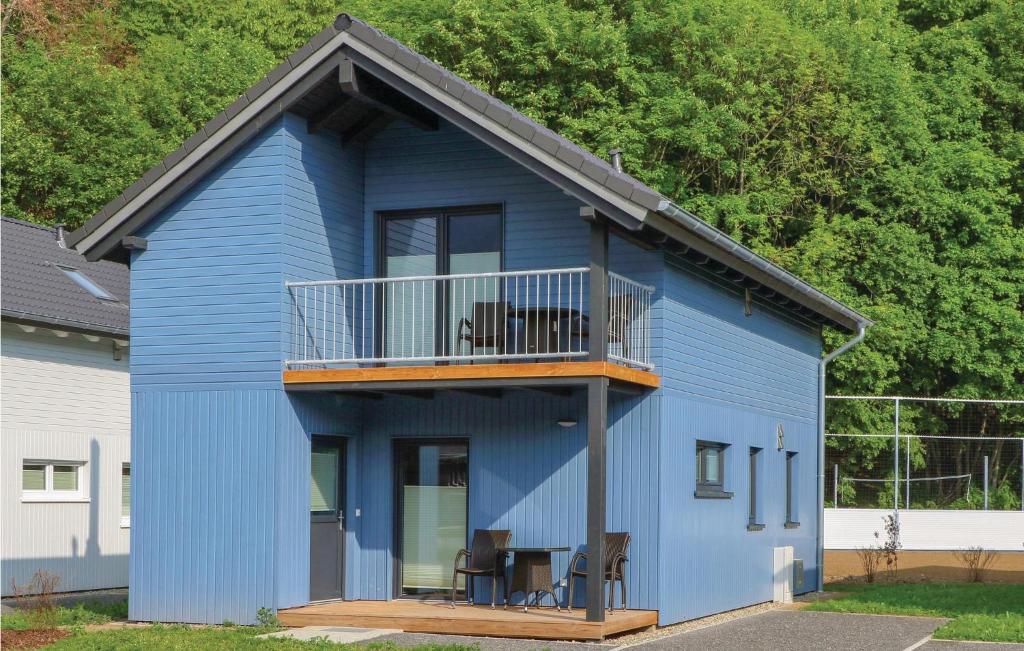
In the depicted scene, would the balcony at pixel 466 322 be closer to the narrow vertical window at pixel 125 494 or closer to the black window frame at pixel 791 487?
the black window frame at pixel 791 487

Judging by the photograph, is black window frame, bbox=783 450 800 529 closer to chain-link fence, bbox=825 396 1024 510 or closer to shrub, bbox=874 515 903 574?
shrub, bbox=874 515 903 574

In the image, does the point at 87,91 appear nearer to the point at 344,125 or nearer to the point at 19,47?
the point at 19,47

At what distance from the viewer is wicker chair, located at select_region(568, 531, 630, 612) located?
46.8 feet

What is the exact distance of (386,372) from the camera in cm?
1422

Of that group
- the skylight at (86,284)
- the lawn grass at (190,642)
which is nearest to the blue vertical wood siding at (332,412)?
the lawn grass at (190,642)

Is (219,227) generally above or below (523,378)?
above

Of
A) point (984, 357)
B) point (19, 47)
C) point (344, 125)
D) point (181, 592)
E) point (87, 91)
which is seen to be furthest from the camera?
point (19, 47)

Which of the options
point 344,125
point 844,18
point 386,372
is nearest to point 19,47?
point 844,18

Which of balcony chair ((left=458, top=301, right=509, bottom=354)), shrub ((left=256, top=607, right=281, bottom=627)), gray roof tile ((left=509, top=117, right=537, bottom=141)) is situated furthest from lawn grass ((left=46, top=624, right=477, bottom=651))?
gray roof tile ((left=509, top=117, right=537, bottom=141))

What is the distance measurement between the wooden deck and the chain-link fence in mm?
13758

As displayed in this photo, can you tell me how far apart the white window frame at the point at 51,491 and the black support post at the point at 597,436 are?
883 centimetres

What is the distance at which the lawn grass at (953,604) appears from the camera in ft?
46.2

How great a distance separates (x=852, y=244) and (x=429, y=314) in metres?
17.3

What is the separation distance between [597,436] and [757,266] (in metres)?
3.95
